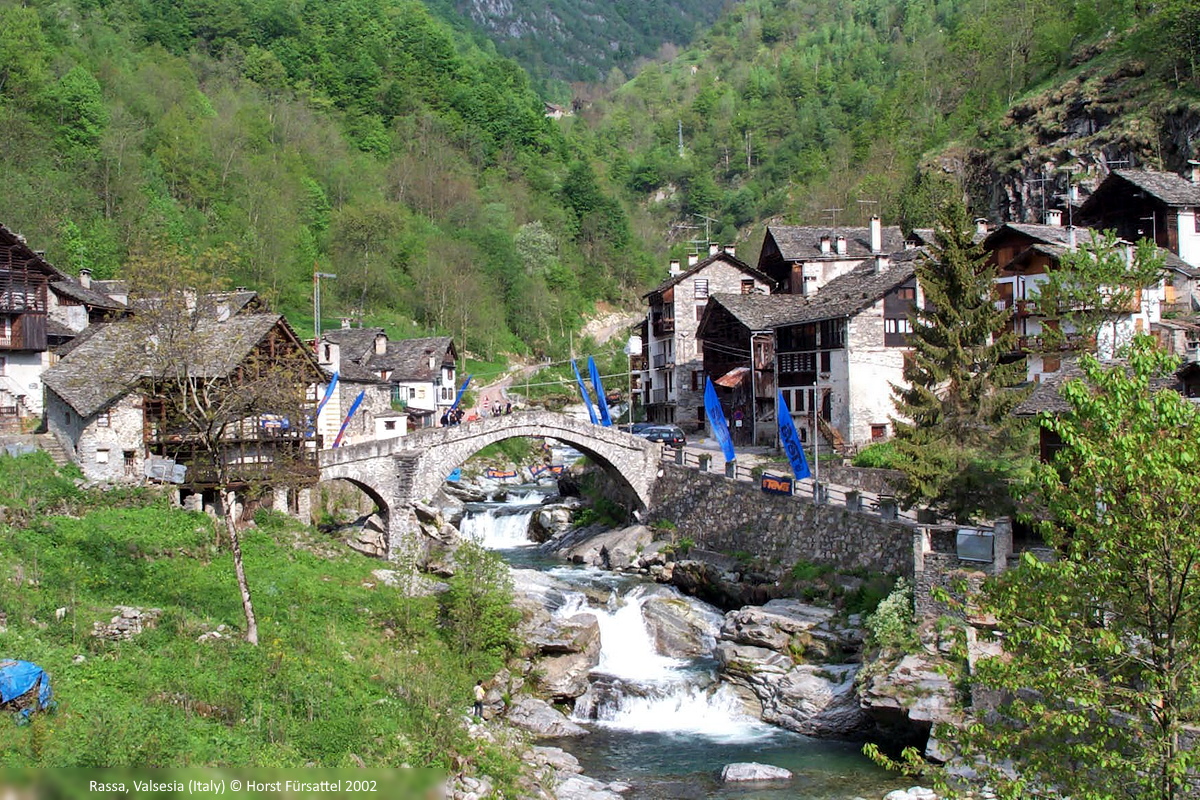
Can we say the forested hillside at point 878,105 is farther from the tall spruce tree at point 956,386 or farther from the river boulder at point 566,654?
the river boulder at point 566,654

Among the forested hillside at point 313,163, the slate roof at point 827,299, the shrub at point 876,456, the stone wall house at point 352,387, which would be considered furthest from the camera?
the forested hillside at point 313,163

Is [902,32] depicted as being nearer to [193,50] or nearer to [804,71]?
[804,71]

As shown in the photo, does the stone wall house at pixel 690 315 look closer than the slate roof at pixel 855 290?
No

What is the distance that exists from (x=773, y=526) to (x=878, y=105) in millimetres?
100376

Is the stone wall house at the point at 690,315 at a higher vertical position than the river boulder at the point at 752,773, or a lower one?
higher

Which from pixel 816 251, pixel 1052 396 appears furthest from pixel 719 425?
pixel 816 251

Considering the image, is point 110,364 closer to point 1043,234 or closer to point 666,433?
point 666,433

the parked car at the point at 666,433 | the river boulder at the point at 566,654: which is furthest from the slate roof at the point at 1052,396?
the parked car at the point at 666,433

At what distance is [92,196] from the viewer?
7656 centimetres

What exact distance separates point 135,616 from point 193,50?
105170 mm

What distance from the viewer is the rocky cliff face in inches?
2724

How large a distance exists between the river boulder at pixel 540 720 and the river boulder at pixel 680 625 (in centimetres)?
618

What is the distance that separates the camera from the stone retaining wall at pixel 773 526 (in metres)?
34.2

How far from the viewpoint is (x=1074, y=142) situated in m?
Answer: 74.3
